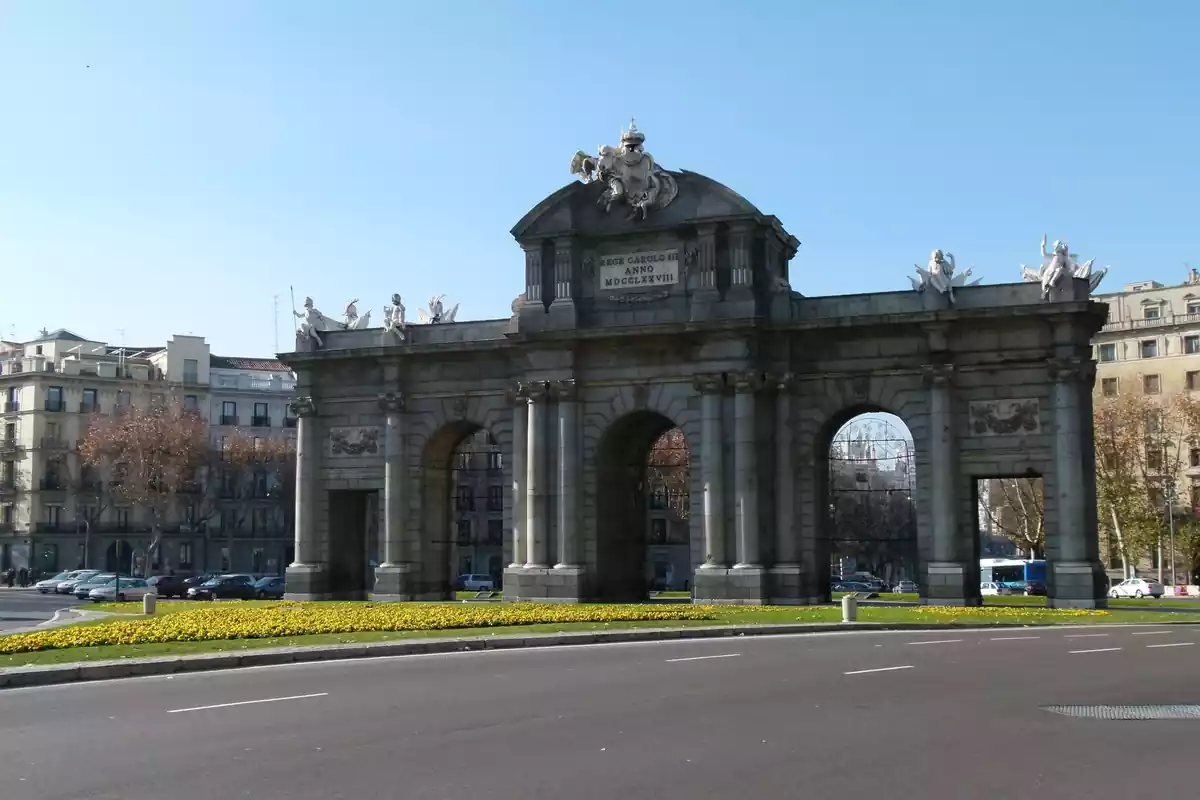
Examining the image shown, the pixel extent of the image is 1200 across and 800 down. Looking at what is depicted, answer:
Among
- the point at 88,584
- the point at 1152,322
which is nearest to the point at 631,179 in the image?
the point at 88,584

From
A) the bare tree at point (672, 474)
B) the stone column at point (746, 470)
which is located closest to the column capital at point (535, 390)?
the stone column at point (746, 470)

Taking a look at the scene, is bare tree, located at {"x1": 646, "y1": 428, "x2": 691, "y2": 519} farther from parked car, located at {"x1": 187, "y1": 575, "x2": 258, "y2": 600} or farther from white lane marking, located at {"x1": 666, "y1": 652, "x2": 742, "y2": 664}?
white lane marking, located at {"x1": 666, "y1": 652, "x2": 742, "y2": 664}

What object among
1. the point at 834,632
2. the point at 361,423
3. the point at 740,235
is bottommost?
the point at 834,632

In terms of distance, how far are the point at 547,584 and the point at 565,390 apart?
7106mm

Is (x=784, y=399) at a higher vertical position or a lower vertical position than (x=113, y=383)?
lower

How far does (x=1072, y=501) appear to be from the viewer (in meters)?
46.3

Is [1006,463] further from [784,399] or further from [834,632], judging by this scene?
[834,632]

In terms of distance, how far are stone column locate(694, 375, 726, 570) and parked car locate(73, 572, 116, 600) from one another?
115 feet

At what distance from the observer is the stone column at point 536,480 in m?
51.5

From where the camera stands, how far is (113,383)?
109 m

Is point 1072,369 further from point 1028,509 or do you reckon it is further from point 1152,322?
point 1152,322

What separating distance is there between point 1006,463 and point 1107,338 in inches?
2421

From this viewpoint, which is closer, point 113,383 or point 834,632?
point 834,632

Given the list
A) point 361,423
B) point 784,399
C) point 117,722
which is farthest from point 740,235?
point 117,722
